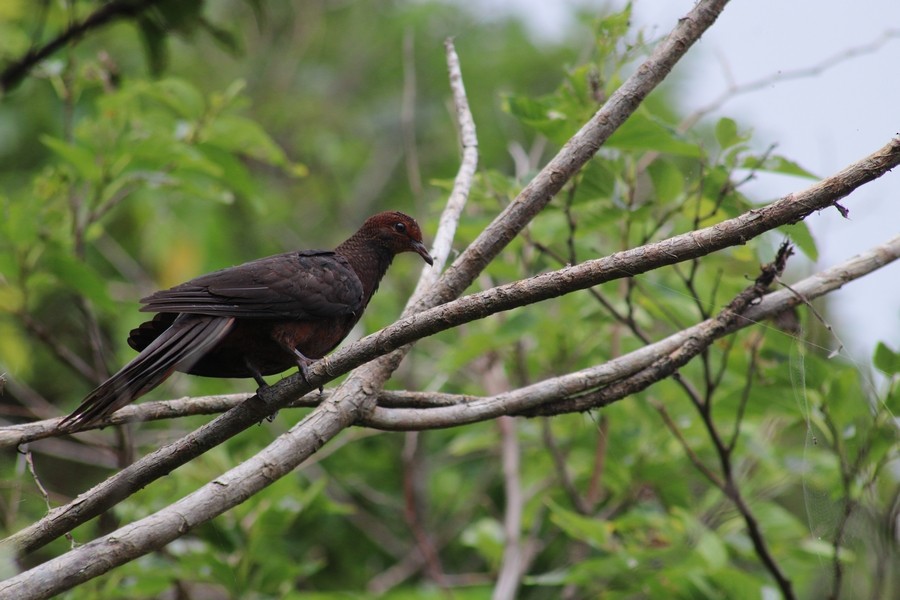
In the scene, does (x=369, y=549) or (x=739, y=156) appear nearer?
(x=739, y=156)

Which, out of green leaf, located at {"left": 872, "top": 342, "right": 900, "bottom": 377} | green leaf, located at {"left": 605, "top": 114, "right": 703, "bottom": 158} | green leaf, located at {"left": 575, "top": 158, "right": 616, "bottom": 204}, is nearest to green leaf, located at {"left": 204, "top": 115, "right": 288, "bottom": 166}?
green leaf, located at {"left": 575, "top": 158, "right": 616, "bottom": 204}

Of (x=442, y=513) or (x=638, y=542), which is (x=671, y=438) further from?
(x=442, y=513)

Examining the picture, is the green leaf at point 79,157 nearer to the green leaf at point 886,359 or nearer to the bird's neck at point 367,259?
the bird's neck at point 367,259

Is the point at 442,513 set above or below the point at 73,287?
below

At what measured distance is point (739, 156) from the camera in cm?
357

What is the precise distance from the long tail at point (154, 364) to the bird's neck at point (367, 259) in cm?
96

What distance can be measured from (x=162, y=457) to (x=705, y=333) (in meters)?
1.85

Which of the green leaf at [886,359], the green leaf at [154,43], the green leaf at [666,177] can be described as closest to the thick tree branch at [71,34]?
the green leaf at [154,43]

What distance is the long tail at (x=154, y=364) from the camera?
106 inches

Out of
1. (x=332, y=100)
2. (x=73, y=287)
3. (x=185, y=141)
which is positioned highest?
(x=332, y=100)

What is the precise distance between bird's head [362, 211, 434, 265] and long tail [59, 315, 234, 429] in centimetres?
122

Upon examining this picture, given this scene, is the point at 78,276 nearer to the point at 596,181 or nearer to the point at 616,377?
the point at 596,181

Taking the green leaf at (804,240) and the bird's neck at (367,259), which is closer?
the green leaf at (804,240)

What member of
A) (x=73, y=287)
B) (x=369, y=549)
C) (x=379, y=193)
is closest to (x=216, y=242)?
(x=379, y=193)
